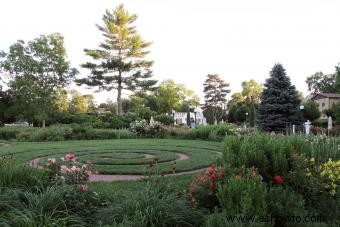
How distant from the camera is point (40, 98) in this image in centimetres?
3356

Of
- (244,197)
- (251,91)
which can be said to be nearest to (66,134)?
(244,197)

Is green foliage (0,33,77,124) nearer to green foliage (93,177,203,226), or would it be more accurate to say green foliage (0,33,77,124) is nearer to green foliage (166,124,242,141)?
green foliage (166,124,242,141)

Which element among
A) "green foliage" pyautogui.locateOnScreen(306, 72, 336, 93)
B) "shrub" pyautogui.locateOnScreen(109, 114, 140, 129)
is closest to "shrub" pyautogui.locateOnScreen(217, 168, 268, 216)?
"shrub" pyautogui.locateOnScreen(109, 114, 140, 129)

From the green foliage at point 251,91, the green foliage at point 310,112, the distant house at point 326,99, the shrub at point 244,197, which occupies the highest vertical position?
the green foliage at point 251,91

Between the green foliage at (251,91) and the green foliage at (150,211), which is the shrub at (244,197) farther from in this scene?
the green foliage at (251,91)

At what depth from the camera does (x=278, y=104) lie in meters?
22.3

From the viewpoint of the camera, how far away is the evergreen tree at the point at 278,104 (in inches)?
874

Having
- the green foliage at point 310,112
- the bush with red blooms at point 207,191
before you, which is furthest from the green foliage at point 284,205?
the green foliage at point 310,112

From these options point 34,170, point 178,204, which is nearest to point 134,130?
point 34,170

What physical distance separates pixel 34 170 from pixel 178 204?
97.9 inches

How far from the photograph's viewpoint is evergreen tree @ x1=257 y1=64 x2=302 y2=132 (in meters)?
22.2

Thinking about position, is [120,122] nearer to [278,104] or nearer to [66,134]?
[66,134]

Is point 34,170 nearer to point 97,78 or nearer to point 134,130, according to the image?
point 134,130

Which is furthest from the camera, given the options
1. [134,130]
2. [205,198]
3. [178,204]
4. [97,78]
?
[97,78]
